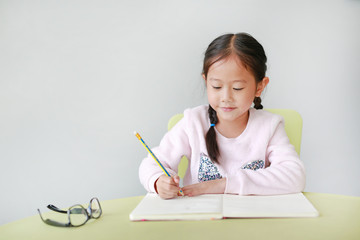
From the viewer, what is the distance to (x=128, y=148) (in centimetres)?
174

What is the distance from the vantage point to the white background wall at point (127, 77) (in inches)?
64.6

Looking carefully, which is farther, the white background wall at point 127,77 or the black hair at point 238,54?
the white background wall at point 127,77

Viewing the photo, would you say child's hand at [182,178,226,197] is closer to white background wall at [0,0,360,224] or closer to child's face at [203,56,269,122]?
child's face at [203,56,269,122]

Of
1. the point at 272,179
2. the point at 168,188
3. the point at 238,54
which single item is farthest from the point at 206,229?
the point at 238,54

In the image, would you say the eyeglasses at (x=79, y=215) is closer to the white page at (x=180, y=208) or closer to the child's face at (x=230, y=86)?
the white page at (x=180, y=208)

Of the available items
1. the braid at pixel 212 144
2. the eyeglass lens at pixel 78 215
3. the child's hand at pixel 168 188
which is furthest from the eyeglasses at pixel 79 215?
the braid at pixel 212 144

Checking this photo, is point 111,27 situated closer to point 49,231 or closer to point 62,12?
point 62,12

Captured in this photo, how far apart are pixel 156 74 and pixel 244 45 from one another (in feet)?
1.87

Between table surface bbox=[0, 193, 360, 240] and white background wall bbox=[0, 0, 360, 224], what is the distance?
0.89 metres

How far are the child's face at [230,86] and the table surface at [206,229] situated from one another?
18.0 inches

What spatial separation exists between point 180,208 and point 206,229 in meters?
0.14

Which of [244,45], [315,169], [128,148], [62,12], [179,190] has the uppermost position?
[62,12]

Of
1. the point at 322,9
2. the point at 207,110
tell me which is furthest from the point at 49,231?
the point at 322,9

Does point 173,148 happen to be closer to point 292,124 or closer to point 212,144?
point 212,144
